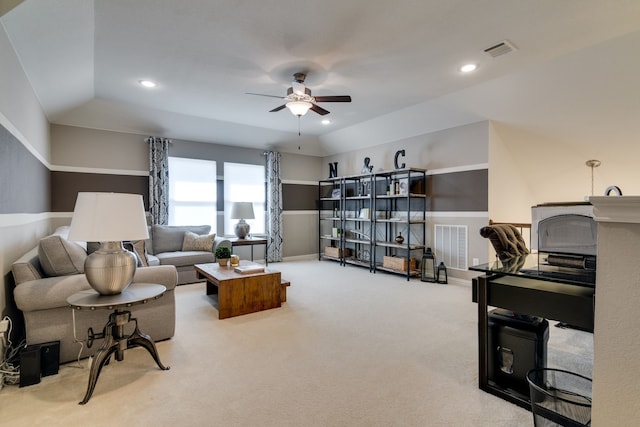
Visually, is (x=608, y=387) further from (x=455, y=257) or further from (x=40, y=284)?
(x=455, y=257)

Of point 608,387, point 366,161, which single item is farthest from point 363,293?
point 608,387

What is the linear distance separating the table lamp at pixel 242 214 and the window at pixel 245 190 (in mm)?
546

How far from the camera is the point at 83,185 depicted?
519 cm

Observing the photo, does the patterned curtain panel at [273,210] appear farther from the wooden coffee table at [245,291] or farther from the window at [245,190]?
the wooden coffee table at [245,291]

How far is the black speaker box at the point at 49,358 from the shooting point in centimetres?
220

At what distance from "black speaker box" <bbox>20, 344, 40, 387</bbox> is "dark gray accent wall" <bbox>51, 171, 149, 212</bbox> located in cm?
375

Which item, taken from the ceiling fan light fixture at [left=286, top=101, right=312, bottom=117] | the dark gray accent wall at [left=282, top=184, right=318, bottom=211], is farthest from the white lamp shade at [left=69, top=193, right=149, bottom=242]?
the dark gray accent wall at [left=282, top=184, right=318, bottom=211]

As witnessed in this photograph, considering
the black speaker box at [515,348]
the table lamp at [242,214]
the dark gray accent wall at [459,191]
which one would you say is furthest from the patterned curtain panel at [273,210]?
the black speaker box at [515,348]

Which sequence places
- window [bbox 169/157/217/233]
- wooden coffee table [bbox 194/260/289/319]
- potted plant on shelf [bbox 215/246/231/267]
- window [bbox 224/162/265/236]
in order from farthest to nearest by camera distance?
window [bbox 224/162/265/236] → window [bbox 169/157/217/233] → potted plant on shelf [bbox 215/246/231/267] → wooden coffee table [bbox 194/260/289/319]

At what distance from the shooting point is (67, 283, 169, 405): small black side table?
6.52 ft

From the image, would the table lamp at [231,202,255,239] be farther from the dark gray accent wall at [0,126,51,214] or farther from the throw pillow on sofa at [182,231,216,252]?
the dark gray accent wall at [0,126,51,214]

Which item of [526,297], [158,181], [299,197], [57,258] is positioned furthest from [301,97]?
[299,197]

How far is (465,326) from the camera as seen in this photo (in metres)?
3.16

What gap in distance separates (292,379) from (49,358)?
173 cm
